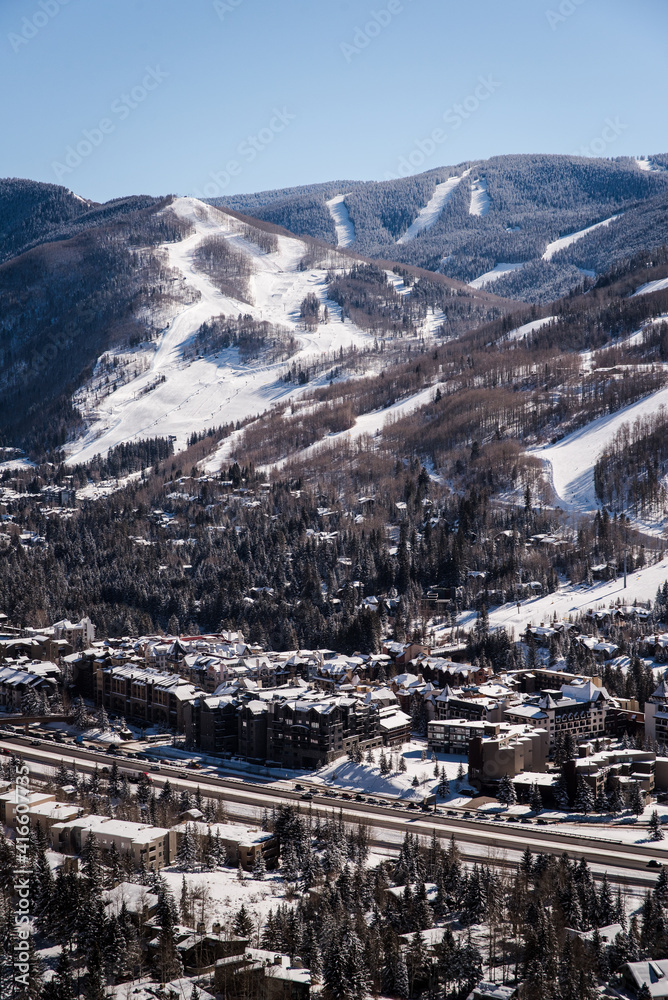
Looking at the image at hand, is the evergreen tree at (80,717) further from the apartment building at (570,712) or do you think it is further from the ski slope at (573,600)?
the ski slope at (573,600)

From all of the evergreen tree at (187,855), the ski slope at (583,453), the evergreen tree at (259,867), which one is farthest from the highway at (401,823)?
the ski slope at (583,453)

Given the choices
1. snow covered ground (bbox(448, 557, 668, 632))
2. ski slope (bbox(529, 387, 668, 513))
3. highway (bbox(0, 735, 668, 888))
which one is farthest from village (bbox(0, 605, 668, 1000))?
ski slope (bbox(529, 387, 668, 513))

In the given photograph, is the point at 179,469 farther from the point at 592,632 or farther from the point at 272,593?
the point at 592,632

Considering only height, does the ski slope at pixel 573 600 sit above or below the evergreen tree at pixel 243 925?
below

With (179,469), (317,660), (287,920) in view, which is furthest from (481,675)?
(179,469)

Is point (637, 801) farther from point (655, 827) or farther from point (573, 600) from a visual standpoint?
point (573, 600)

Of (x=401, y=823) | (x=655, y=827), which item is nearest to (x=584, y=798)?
(x=655, y=827)
